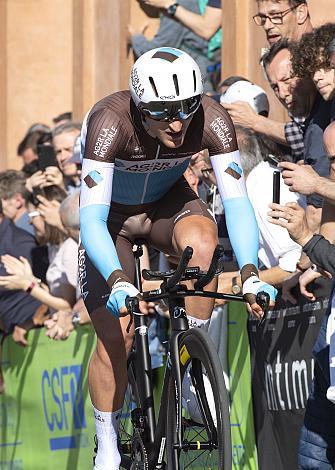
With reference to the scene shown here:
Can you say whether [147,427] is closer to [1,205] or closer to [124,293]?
[124,293]

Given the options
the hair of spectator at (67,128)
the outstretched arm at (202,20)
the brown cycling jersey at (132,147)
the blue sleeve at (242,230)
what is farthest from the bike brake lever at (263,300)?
the outstretched arm at (202,20)

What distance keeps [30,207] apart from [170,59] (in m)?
6.34

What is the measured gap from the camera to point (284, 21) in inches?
365

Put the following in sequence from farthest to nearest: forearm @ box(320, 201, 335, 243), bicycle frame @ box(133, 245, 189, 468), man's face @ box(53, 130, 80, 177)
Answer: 1. man's face @ box(53, 130, 80, 177)
2. forearm @ box(320, 201, 335, 243)
3. bicycle frame @ box(133, 245, 189, 468)

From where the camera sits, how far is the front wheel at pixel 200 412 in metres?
6.36

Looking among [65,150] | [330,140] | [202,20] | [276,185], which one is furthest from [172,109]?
[202,20]

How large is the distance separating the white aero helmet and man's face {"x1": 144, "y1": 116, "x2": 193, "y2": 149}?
2.5 inches

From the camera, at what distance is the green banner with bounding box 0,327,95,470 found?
10.9 meters

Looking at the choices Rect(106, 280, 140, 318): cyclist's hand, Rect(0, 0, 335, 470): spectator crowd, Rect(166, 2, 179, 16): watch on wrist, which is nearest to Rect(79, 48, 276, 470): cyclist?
Rect(106, 280, 140, 318): cyclist's hand

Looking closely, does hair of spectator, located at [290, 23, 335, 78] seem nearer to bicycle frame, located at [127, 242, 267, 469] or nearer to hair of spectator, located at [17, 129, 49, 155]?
bicycle frame, located at [127, 242, 267, 469]

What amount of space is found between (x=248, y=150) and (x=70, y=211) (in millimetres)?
2021

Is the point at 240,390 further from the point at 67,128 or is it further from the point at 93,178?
the point at 67,128

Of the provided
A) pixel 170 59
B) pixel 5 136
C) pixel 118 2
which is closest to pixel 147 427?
pixel 170 59

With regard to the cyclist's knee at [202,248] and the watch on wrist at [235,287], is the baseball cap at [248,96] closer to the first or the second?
the watch on wrist at [235,287]
